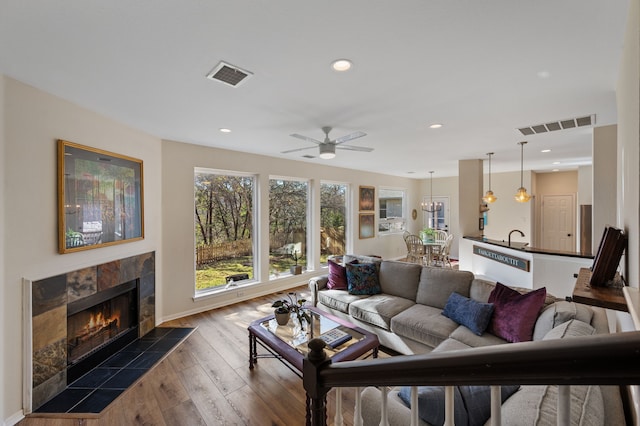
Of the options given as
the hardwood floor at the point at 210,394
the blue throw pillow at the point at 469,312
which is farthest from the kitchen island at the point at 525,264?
the hardwood floor at the point at 210,394

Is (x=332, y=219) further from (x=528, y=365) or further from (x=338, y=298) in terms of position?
(x=528, y=365)

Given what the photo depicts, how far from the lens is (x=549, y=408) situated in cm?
103

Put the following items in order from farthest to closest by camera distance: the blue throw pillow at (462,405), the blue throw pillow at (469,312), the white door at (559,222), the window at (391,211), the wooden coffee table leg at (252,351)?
1. the window at (391,211)
2. the white door at (559,222)
3. the wooden coffee table leg at (252,351)
4. the blue throw pillow at (469,312)
5. the blue throw pillow at (462,405)

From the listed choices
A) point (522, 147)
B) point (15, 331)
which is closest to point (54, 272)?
point (15, 331)

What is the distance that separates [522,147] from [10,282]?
644 cm

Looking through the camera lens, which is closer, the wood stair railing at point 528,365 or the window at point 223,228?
the wood stair railing at point 528,365

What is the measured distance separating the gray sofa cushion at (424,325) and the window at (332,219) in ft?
11.2

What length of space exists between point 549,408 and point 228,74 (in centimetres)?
258

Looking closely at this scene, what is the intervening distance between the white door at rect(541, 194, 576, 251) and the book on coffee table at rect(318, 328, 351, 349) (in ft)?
25.1

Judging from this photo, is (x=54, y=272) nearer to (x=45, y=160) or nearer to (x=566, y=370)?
(x=45, y=160)

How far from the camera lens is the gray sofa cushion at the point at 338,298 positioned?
354 centimetres

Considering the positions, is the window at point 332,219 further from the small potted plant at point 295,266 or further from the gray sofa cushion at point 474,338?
the gray sofa cushion at point 474,338

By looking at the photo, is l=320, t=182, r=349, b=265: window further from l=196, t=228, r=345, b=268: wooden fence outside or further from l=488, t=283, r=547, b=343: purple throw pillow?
l=488, t=283, r=547, b=343: purple throw pillow

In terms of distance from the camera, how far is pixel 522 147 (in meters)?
4.53
